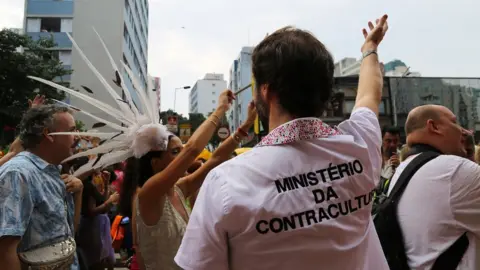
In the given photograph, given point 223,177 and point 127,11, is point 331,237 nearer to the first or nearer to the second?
point 223,177

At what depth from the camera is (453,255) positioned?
2195 millimetres

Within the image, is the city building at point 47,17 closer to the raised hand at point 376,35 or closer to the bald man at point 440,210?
the bald man at point 440,210

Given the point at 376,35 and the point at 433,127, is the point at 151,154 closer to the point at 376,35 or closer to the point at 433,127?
the point at 376,35

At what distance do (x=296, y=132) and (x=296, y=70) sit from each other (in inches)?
7.5

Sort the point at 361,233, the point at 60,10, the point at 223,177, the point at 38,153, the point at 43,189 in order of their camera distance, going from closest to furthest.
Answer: the point at 223,177 → the point at 361,233 → the point at 43,189 → the point at 38,153 → the point at 60,10

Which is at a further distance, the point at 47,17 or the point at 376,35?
the point at 47,17

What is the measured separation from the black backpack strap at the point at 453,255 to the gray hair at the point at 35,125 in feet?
8.21

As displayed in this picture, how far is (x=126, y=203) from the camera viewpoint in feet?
10.0

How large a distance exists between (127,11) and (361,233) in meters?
42.5

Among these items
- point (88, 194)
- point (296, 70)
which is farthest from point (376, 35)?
point (88, 194)

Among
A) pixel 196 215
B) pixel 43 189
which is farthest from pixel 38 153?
pixel 196 215

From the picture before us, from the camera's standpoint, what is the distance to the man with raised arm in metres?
1.14

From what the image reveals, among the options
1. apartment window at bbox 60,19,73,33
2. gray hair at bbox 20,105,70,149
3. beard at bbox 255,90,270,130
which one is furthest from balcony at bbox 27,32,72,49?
beard at bbox 255,90,270,130

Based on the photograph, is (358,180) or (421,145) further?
(421,145)
